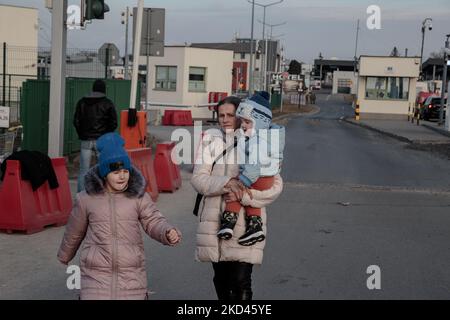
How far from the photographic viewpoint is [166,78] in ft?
138

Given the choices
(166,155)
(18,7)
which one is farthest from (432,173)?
(18,7)

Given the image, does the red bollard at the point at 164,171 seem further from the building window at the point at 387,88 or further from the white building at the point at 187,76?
the building window at the point at 387,88

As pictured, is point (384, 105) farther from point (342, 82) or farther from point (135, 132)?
point (342, 82)

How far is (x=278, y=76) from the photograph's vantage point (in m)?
A: 63.2

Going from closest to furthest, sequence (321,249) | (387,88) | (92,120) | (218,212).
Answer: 1. (218,212)
2. (321,249)
3. (92,120)
4. (387,88)

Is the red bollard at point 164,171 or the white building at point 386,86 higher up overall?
the white building at point 386,86

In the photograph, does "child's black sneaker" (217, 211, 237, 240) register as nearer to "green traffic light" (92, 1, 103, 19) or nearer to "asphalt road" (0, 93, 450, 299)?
"asphalt road" (0, 93, 450, 299)

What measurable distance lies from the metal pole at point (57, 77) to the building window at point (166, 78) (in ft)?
99.8

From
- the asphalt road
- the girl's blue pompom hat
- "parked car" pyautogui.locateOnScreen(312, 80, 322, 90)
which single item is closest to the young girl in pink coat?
the girl's blue pompom hat

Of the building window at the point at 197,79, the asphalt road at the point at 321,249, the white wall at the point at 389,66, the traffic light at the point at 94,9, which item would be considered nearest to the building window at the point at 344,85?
the white wall at the point at 389,66

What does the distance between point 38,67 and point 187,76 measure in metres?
10.2

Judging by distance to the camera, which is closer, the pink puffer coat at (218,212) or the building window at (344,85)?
the pink puffer coat at (218,212)

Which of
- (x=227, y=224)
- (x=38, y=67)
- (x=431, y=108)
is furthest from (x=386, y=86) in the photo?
Answer: (x=227, y=224)

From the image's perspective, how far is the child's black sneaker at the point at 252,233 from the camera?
14.7ft
